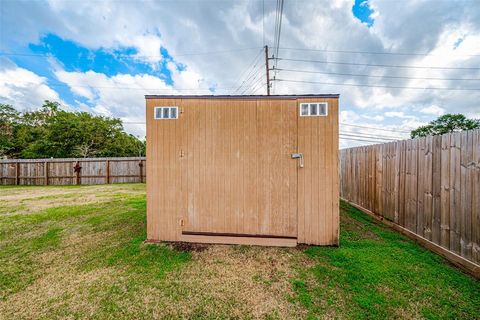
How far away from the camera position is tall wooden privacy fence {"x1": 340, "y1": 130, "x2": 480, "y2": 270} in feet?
7.63

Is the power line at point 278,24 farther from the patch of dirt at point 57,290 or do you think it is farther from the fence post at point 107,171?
the fence post at point 107,171

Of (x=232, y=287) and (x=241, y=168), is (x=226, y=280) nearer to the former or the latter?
(x=232, y=287)

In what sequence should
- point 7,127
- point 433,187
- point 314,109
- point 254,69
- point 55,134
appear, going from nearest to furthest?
point 433,187 < point 314,109 < point 254,69 < point 55,134 < point 7,127

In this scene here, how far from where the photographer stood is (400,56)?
12.7m

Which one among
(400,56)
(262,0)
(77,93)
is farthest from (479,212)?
(77,93)

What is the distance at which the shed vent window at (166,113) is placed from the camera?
337 cm

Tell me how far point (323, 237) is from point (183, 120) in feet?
9.96

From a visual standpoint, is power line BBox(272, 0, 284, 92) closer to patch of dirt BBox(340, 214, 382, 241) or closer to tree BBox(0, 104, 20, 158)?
patch of dirt BBox(340, 214, 382, 241)

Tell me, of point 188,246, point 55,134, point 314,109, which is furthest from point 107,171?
point 314,109

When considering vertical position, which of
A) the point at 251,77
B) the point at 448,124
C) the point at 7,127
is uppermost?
the point at 251,77

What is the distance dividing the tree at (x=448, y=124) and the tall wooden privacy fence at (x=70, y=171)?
3015cm

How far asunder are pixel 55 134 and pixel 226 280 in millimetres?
20306

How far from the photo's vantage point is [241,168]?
3.32 meters

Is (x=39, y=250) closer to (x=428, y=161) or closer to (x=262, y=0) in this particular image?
(x=428, y=161)
